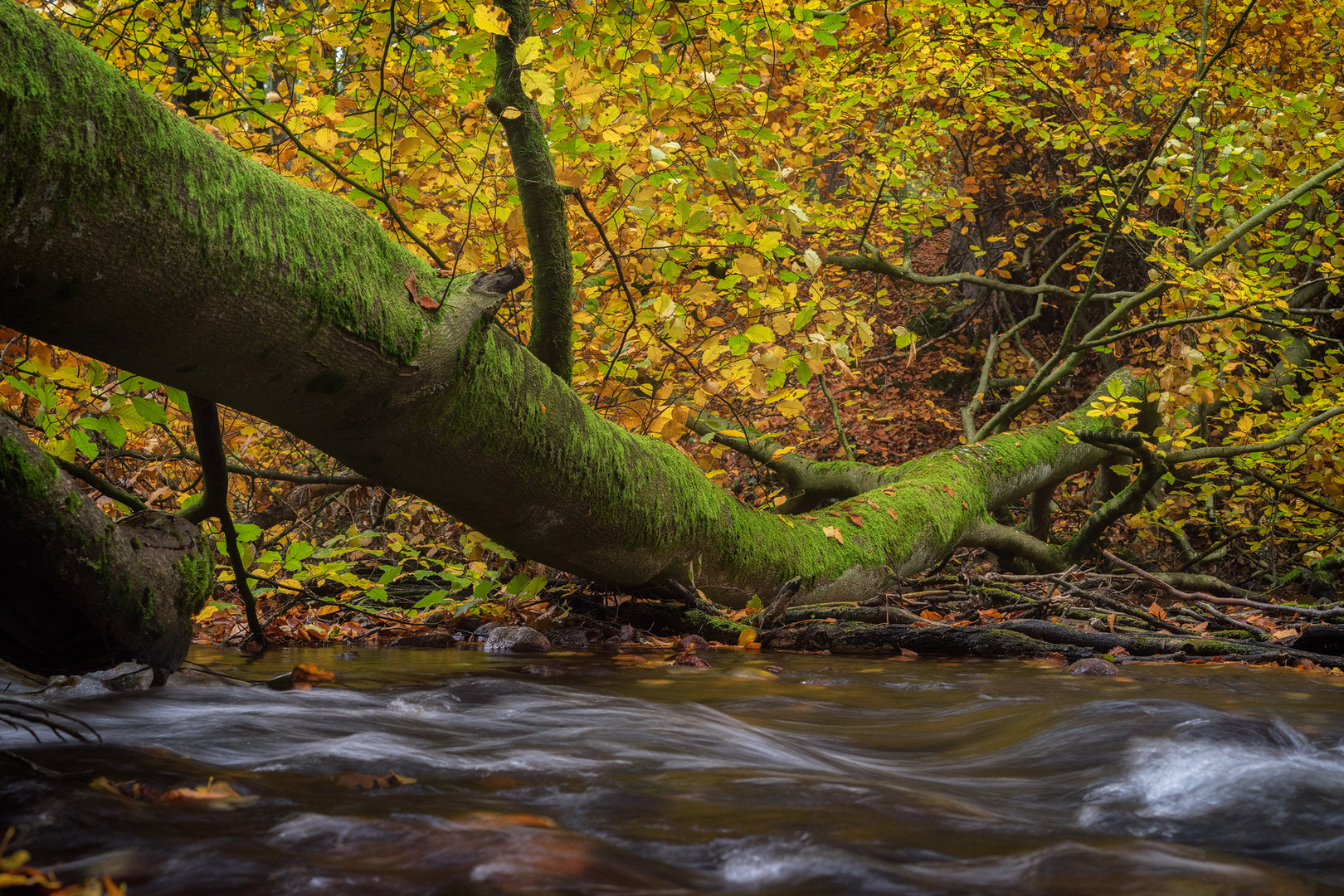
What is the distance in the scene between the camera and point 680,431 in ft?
15.0

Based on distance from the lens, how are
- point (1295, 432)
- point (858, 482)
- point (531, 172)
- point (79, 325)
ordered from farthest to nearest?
point (858, 482) < point (1295, 432) < point (531, 172) < point (79, 325)

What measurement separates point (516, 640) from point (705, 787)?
10.5 ft

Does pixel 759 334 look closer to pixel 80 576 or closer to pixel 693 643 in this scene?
pixel 693 643

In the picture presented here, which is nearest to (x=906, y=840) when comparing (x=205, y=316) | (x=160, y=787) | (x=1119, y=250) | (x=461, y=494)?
(x=160, y=787)

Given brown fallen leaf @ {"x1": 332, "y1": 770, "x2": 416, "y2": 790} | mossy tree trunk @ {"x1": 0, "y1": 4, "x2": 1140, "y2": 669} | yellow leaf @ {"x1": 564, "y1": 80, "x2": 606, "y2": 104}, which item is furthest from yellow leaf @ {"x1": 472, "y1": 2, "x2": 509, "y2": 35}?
brown fallen leaf @ {"x1": 332, "y1": 770, "x2": 416, "y2": 790}

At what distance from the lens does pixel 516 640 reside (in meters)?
5.17

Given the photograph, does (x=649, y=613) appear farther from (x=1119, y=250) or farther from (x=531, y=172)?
(x=1119, y=250)

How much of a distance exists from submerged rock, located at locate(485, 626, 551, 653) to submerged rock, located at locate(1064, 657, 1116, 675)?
2716mm

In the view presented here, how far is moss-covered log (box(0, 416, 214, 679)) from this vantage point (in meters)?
2.21

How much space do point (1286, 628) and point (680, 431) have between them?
337cm

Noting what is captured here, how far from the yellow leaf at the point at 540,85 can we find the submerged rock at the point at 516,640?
2.93 m

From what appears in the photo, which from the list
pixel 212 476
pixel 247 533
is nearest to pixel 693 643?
pixel 247 533

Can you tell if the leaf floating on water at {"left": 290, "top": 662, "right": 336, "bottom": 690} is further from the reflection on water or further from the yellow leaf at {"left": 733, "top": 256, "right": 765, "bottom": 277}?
the yellow leaf at {"left": 733, "top": 256, "right": 765, "bottom": 277}

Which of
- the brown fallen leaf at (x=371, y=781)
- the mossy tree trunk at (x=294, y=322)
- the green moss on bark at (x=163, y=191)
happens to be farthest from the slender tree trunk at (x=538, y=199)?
the brown fallen leaf at (x=371, y=781)
